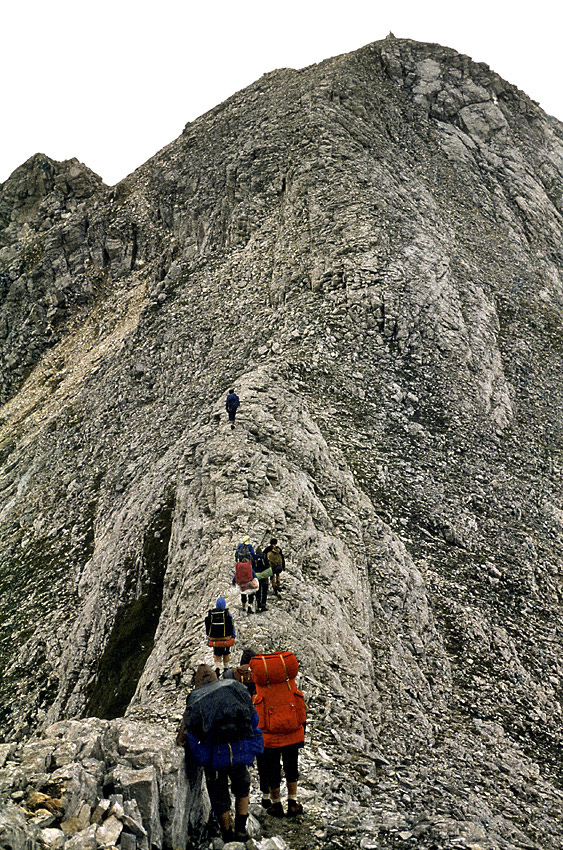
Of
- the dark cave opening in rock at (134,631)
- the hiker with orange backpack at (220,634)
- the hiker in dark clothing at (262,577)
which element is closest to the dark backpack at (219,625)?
the hiker with orange backpack at (220,634)

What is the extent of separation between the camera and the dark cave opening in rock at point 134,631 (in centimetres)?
2405

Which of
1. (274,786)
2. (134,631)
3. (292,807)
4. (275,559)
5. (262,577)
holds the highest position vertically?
(275,559)

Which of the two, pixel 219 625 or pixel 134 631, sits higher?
pixel 219 625

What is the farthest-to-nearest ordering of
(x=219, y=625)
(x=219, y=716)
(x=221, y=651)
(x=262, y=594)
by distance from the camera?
1. (x=262, y=594)
2. (x=221, y=651)
3. (x=219, y=625)
4. (x=219, y=716)

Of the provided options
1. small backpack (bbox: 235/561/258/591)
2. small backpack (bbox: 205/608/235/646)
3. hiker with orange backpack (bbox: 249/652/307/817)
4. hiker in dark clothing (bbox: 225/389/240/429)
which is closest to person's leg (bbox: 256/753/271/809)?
hiker with orange backpack (bbox: 249/652/307/817)

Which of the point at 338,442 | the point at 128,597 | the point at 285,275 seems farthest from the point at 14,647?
the point at 285,275

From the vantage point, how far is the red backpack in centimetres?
1027

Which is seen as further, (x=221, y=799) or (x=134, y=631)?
(x=134, y=631)

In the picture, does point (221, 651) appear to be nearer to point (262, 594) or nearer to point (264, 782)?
point (262, 594)

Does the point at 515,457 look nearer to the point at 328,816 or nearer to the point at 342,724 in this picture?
the point at 342,724

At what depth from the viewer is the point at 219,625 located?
15.4 metres

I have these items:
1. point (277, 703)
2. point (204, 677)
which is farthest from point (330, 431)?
point (204, 677)

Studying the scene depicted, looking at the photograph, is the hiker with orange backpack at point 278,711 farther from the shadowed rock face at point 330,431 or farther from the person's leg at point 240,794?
the shadowed rock face at point 330,431

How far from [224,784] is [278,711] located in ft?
4.50
